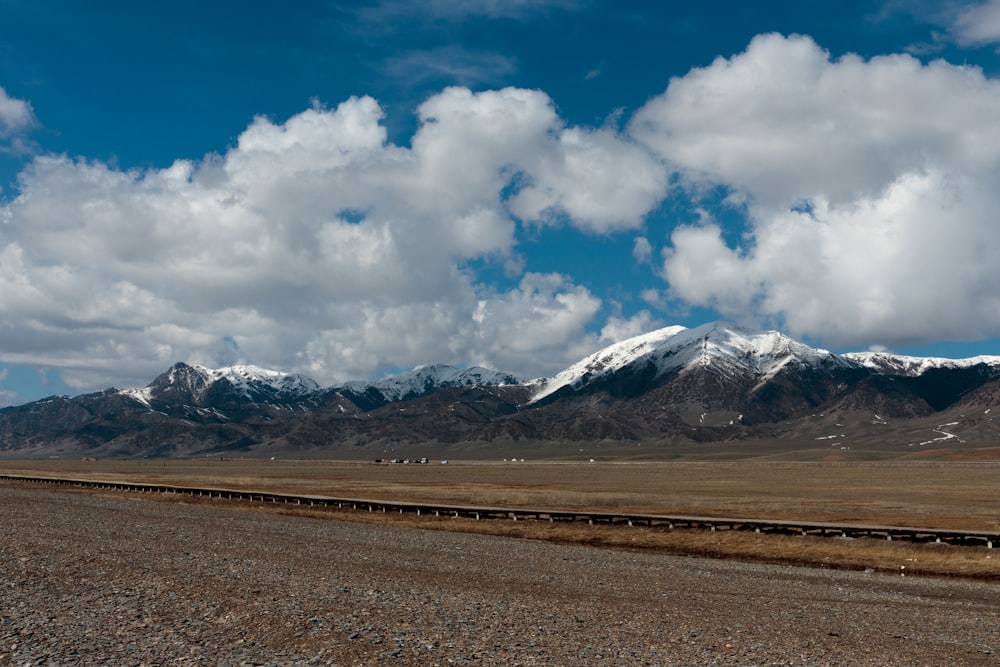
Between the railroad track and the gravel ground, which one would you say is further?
the railroad track

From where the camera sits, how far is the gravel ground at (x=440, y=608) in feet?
62.9

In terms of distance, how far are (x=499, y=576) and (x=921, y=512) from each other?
4791 cm

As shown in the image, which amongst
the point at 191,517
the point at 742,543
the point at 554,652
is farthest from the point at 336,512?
the point at 554,652

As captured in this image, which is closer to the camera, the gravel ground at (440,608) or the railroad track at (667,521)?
the gravel ground at (440,608)

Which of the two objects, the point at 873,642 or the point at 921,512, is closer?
the point at 873,642

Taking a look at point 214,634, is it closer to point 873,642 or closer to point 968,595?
point 873,642

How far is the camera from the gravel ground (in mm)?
19172

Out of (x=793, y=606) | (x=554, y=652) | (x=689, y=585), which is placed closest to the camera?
(x=554, y=652)

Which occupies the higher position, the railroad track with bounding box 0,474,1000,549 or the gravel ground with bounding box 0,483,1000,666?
the gravel ground with bounding box 0,483,1000,666

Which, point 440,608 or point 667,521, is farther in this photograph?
point 667,521

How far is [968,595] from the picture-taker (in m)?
32.8

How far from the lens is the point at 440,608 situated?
2408cm

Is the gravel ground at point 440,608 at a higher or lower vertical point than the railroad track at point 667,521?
higher

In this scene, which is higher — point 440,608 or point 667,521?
point 440,608
